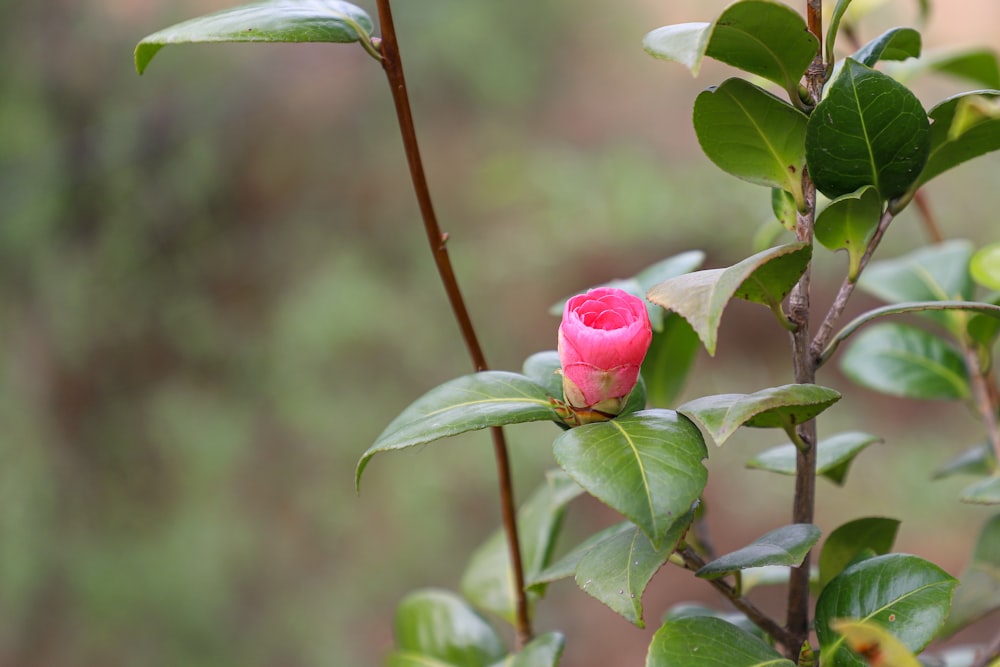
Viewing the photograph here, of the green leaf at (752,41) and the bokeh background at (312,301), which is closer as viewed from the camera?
the green leaf at (752,41)

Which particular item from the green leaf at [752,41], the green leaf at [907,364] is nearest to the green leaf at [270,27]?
the green leaf at [752,41]

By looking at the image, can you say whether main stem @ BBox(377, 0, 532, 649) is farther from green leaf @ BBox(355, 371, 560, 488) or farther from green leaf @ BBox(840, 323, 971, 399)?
green leaf @ BBox(840, 323, 971, 399)

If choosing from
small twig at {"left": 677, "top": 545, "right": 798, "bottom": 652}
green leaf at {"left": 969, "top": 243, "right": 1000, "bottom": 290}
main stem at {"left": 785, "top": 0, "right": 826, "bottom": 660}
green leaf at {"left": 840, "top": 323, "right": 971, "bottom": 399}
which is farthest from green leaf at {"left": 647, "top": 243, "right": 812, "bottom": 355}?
green leaf at {"left": 840, "top": 323, "right": 971, "bottom": 399}

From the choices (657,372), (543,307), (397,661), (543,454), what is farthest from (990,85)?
(543,307)

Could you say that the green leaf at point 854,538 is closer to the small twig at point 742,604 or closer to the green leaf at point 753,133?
the small twig at point 742,604

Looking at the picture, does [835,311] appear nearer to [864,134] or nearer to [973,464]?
[864,134]

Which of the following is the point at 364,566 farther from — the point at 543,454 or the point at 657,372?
the point at 657,372

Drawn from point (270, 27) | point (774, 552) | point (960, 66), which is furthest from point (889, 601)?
point (960, 66)
